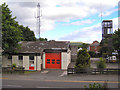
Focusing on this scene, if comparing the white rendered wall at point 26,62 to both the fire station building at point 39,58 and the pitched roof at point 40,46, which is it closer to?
the fire station building at point 39,58

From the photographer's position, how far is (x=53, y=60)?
60.7 feet

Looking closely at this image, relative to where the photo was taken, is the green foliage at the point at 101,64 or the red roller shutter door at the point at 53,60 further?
the red roller shutter door at the point at 53,60

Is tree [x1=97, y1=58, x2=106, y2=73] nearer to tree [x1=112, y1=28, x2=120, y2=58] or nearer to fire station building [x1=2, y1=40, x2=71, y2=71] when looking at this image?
fire station building [x1=2, y1=40, x2=71, y2=71]

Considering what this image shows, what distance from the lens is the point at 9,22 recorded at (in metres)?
15.2

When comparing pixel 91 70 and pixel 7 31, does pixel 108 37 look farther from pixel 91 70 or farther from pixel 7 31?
pixel 7 31

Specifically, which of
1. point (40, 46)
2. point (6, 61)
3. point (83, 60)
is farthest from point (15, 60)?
point (83, 60)

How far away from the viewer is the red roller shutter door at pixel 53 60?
726 inches

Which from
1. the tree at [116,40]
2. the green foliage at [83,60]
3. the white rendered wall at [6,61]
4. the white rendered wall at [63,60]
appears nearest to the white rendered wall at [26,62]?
the white rendered wall at [6,61]

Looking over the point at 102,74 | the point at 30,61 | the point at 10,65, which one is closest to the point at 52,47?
the point at 30,61

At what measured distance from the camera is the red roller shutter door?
18.4m

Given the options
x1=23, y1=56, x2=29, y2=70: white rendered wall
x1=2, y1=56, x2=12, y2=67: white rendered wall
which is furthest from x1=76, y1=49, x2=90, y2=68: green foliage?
x1=2, y1=56, x2=12, y2=67: white rendered wall

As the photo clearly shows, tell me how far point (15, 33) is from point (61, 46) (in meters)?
7.05

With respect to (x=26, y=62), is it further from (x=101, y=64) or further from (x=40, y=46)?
(x=101, y=64)

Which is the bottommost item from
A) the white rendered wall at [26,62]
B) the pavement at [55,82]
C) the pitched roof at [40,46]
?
the pavement at [55,82]
